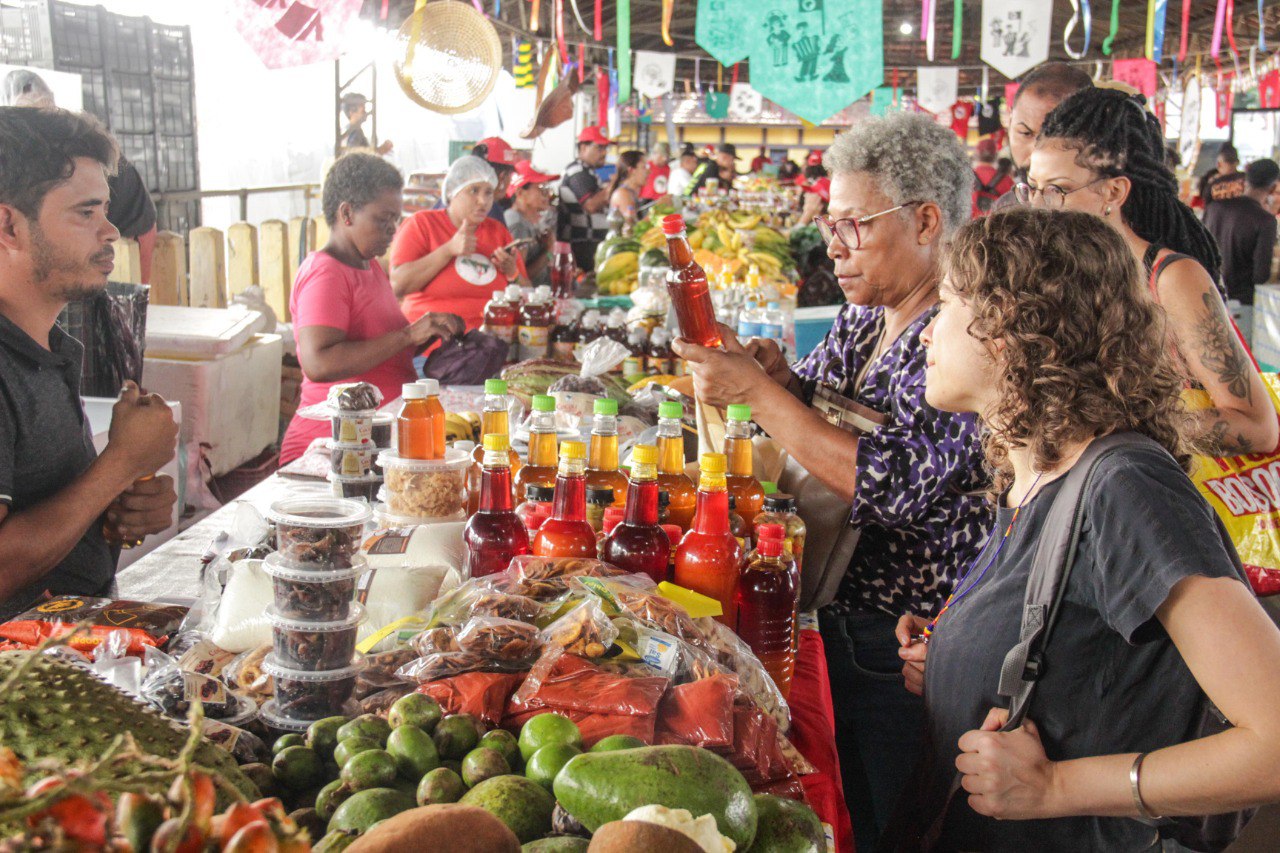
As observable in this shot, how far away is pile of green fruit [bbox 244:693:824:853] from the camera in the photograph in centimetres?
104

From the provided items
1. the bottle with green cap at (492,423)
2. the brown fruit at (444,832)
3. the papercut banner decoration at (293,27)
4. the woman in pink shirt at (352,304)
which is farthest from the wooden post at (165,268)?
the brown fruit at (444,832)

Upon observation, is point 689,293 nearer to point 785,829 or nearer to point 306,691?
point 306,691

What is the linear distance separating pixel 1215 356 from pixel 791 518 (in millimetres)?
1177

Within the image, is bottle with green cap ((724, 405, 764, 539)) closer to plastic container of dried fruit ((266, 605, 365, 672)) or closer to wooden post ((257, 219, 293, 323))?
plastic container of dried fruit ((266, 605, 365, 672))

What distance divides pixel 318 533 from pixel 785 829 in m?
0.66

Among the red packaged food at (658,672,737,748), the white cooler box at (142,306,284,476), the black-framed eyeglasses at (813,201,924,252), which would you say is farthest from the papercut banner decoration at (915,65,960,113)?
the red packaged food at (658,672,737,748)

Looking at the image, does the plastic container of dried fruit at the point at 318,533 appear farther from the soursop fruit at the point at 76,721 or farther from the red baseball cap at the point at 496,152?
the red baseball cap at the point at 496,152

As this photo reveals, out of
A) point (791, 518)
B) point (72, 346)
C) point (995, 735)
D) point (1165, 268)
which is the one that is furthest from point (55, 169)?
point (1165, 268)

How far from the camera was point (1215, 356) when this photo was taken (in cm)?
242

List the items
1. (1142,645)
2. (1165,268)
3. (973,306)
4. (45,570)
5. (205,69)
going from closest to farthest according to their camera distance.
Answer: (1142,645)
(973,306)
(45,570)
(1165,268)
(205,69)

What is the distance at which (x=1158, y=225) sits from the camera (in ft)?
8.82

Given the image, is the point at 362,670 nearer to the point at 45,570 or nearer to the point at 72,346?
the point at 45,570

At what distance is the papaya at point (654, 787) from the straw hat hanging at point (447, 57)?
4946mm

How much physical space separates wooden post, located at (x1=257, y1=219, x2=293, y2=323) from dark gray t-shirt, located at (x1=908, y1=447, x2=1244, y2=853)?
24.8ft
